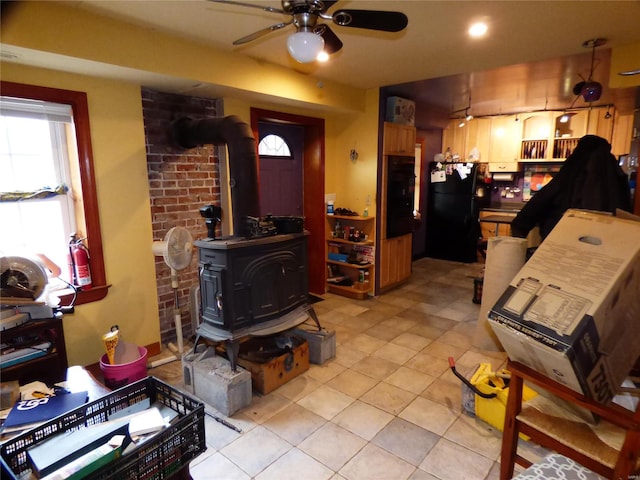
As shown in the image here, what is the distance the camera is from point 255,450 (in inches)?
81.3

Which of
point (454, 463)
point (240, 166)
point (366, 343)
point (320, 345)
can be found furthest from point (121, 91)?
point (454, 463)

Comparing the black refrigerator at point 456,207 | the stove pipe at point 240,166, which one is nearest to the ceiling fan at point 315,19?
the stove pipe at point 240,166

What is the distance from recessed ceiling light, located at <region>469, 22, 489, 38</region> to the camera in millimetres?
2368

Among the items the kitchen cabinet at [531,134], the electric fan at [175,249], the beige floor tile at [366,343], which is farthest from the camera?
the kitchen cabinet at [531,134]

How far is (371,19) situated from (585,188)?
6.05 ft

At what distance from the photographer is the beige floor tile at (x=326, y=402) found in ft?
7.88

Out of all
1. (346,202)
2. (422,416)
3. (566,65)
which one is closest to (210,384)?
(422,416)

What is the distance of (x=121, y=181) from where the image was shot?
2.76 metres

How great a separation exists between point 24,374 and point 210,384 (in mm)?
999

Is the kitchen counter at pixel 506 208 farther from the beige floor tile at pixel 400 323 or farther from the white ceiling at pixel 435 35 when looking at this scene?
the beige floor tile at pixel 400 323

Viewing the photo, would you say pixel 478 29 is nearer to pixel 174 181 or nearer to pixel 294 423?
pixel 174 181

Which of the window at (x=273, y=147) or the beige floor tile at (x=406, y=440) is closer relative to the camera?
the beige floor tile at (x=406, y=440)

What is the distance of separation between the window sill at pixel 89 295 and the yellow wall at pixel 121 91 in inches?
2.1

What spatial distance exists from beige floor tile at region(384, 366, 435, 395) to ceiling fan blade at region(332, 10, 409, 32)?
2269 mm
